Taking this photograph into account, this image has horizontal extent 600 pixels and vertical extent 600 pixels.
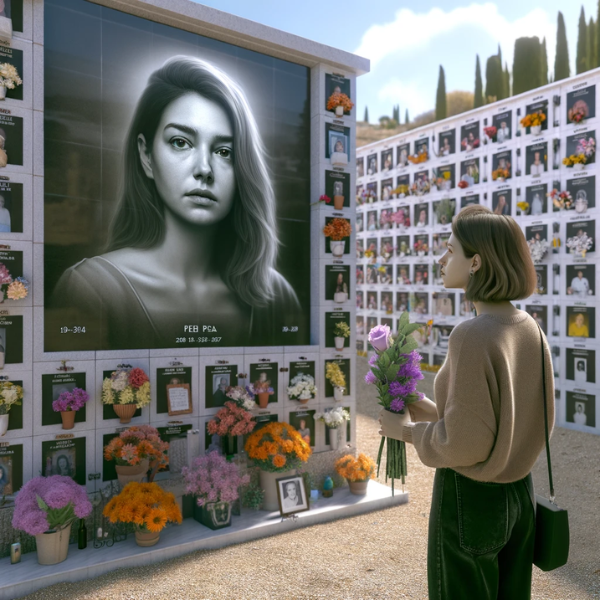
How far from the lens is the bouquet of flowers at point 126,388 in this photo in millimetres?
4809

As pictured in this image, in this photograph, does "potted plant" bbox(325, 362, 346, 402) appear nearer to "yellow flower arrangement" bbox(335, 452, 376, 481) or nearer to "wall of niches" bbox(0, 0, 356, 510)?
"yellow flower arrangement" bbox(335, 452, 376, 481)

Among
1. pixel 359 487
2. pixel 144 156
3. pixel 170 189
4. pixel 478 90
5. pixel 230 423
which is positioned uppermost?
pixel 478 90

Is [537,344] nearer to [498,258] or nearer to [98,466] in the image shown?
[498,258]

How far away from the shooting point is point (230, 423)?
5.31 metres

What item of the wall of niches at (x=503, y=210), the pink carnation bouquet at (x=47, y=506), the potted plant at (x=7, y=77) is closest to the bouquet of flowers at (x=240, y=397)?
the pink carnation bouquet at (x=47, y=506)

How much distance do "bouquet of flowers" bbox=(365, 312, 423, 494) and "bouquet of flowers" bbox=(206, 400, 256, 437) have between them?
2.85 m

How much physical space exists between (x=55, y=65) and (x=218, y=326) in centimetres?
298

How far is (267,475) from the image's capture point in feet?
18.0

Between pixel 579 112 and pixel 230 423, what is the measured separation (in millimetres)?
8259

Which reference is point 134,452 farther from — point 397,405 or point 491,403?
point 491,403

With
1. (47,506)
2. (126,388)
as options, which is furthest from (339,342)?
(47,506)

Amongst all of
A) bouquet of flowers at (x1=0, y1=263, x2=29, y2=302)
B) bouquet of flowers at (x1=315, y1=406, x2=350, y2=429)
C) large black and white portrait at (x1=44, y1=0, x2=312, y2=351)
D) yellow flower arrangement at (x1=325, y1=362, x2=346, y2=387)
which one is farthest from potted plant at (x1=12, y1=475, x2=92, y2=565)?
yellow flower arrangement at (x1=325, y1=362, x2=346, y2=387)

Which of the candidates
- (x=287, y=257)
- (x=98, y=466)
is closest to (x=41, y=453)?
(x=98, y=466)

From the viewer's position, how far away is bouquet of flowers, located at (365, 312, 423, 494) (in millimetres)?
2457
